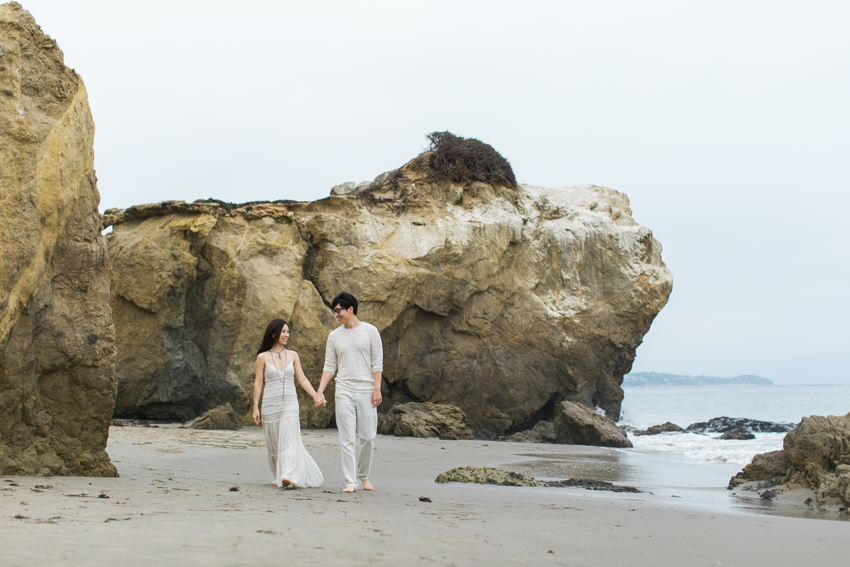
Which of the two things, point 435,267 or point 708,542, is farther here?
point 435,267

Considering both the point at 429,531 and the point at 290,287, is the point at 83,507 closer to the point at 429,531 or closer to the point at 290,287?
the point at 429,531

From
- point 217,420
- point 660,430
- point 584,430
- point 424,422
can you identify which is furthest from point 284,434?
point 660,430

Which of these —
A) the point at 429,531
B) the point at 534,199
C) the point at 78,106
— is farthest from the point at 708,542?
the point at 534,199

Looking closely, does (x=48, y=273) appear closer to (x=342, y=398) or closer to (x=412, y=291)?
(x=342, y=398)

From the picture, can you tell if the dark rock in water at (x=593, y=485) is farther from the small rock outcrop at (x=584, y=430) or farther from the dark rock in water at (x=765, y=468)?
the small rock outcrop at (x=584, y=430)

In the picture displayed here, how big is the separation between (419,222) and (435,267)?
4.16 feet

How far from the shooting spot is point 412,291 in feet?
50.0

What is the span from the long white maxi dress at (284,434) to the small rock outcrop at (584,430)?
858cm

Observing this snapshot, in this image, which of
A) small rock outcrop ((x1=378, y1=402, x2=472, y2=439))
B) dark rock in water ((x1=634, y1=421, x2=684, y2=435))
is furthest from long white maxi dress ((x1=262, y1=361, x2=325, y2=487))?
dark rock in water ((x1=634, y1=421, x2=684, y2=435))

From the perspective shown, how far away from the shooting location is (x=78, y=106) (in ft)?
18.7

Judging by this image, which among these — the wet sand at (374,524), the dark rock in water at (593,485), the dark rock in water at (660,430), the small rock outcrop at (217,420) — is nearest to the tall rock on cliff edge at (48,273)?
the wet sand at (374,524)

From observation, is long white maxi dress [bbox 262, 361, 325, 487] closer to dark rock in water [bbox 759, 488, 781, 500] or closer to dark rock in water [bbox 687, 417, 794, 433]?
dark rock in water [bbox 759, 488, 781, 500]

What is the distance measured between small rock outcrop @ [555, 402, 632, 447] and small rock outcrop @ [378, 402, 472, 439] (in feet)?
6.61

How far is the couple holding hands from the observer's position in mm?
5738
